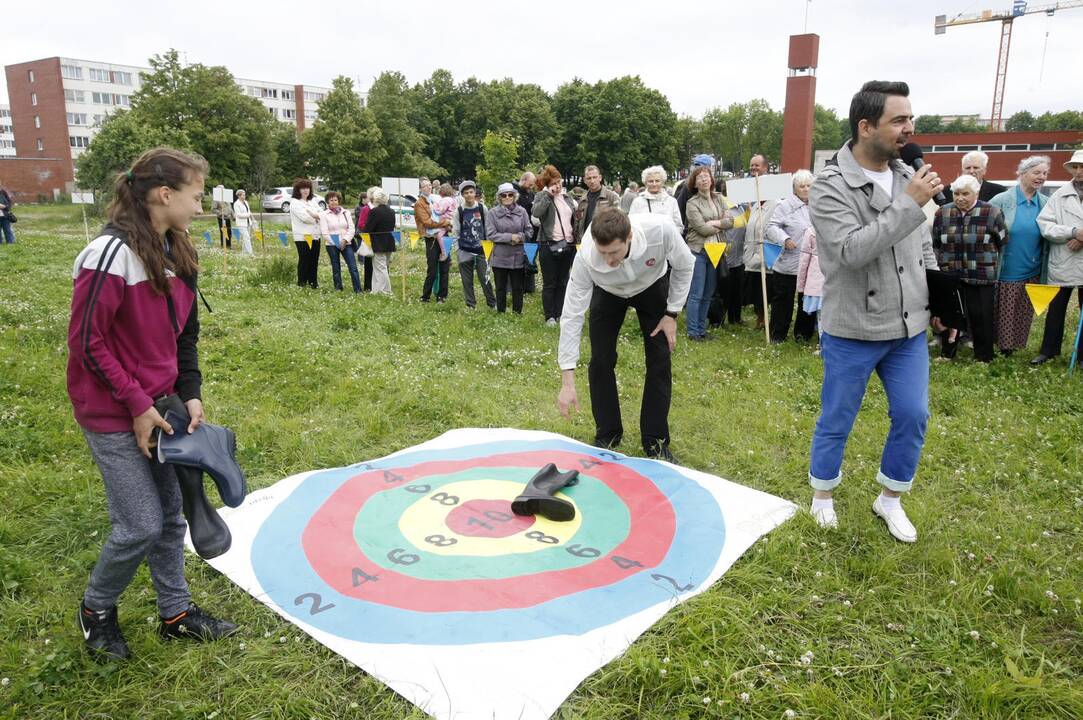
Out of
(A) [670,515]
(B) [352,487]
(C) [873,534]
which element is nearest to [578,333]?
(A) [670,515]

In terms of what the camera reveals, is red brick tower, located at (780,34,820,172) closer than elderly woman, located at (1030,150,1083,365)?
No

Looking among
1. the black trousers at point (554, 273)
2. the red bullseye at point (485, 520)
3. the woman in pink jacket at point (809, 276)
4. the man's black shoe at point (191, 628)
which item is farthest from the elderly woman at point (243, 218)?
the man's black shoe at point (191, 628)

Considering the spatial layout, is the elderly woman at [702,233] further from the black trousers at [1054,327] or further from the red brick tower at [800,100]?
the red brick tower at [800,100]

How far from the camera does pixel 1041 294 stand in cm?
729

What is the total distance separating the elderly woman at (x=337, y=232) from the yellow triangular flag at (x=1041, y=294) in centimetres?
986

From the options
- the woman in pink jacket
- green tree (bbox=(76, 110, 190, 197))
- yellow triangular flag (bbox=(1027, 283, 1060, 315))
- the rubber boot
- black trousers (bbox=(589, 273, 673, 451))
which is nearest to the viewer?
the rubber boot

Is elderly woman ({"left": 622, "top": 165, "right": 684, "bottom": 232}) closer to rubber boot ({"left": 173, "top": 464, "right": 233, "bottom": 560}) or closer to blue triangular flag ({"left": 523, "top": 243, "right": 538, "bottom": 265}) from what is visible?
blue triangular flag ({"left": 523, "top": 243, "right": 538, "bottom": 265})

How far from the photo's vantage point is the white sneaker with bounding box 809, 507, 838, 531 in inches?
158

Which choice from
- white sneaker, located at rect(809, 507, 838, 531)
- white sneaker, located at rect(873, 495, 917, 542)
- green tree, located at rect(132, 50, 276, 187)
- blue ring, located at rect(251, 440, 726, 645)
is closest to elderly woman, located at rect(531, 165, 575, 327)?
blue ring, located at rect(251, 440, 726, 645)

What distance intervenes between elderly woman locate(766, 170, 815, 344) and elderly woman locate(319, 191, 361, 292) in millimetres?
7201

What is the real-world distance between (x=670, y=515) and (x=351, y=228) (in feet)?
32.8

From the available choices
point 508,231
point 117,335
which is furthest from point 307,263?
point 117,335

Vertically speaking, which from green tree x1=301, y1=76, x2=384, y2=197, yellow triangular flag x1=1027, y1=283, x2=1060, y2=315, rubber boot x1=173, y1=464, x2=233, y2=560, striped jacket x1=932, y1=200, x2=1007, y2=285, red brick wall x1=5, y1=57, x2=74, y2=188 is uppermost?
red brick wall x1=5, y1=57, x2=74, y2=188

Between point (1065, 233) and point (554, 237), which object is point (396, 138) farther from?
point (1065, 233)
